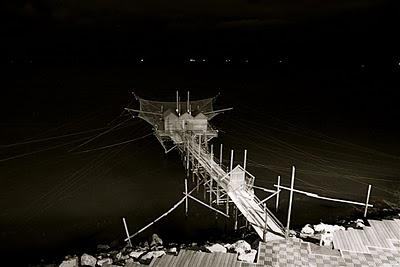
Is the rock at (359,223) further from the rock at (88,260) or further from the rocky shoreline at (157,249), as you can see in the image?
the rock at (88,260)

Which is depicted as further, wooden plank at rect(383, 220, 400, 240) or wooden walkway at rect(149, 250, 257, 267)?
wooden plank at rect(383, 220, 400, 240)

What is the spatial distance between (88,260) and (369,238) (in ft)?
34.3

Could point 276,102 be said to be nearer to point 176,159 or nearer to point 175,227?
point 176,159

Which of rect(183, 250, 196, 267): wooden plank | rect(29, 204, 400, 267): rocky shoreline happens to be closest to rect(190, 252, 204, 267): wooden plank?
rect(183, 250, 196, 267): wooden plank

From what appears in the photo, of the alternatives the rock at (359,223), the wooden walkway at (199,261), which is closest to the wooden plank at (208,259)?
the wooden walkway at (199,261)

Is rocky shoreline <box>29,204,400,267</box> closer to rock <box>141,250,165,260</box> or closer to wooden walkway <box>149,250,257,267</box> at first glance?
rock <box>141,250,165,260</box>

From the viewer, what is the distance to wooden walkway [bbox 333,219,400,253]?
41.8 feet

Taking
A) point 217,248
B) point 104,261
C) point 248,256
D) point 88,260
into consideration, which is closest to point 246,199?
point 217,248

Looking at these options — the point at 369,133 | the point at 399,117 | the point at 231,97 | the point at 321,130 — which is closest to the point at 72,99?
the point at 231,97

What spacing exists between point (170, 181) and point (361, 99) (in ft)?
150

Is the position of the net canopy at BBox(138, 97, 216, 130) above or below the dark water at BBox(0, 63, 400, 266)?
above

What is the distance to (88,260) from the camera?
50.2 feet

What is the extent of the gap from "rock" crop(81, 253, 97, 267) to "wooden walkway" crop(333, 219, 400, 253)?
358 inches

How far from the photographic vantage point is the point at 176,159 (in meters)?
28.8
